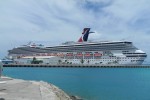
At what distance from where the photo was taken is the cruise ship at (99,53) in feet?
349

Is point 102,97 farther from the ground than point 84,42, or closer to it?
closer to it

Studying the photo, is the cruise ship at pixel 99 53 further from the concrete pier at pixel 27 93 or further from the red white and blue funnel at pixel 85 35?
the concrete pier at pixel 27 93

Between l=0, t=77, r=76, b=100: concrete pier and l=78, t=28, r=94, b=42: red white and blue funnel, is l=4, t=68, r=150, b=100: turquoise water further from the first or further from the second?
l=78, t=28, r=94, b=42: red white and blue funnel

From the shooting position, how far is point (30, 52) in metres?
122

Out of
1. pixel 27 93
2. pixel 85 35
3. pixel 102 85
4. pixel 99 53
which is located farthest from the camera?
pixel 85 35

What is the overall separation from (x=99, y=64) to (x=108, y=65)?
3197 mm

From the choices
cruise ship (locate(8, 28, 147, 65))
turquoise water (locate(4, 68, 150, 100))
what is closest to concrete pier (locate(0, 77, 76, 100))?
turquoise water (locate(4, 68, 150, 100))

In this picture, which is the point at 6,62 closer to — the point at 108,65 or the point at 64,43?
the point at 64,43

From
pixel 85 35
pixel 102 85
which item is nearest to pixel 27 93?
pixel 102 85

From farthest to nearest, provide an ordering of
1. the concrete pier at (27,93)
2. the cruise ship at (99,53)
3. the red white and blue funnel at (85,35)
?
the red white and blue funnel at (85,35) < the cruise ship at (99,53) < the concrete pier at (27,93)

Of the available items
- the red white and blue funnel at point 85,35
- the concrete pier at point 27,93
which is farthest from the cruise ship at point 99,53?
the concrete pier at point 27,93

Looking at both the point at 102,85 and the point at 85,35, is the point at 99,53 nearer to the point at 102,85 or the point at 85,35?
the point at 85,35

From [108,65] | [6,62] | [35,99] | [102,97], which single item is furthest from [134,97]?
[6,62]

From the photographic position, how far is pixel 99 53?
4218 inches
